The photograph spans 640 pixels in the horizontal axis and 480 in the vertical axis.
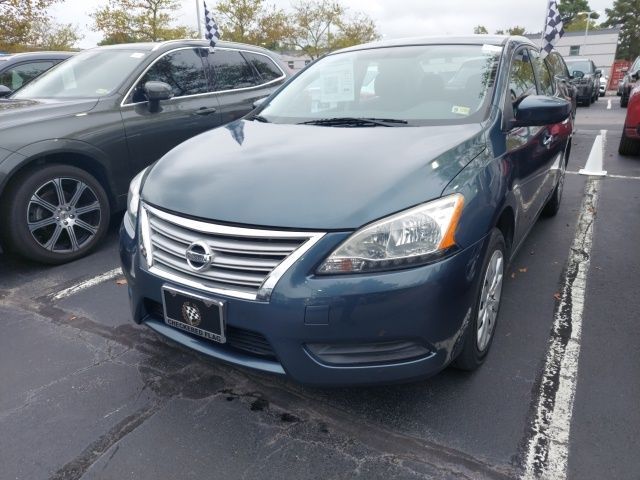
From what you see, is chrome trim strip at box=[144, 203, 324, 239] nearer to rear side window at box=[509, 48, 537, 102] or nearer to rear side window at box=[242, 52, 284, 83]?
rear side window at box=[509, 48, 537, 102]

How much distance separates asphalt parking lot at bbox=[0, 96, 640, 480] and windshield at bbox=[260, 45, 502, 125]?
1.35m

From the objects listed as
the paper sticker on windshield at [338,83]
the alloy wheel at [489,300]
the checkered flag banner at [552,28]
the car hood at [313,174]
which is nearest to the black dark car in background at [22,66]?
the paper sticker on windshield at [338,83]

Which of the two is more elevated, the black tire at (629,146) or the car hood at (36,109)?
the car hood at (36,109)

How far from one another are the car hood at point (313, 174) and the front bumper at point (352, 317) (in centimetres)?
18

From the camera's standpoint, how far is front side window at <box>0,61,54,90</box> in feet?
21.3

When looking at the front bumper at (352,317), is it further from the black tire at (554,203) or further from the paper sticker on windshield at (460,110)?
the black tire at (554,203)

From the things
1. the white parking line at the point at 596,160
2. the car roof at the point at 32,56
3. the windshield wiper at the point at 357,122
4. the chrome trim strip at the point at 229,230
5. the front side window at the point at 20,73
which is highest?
the car roof at the point at 32,56

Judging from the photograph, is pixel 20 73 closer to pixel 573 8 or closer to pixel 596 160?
pixel 596 160

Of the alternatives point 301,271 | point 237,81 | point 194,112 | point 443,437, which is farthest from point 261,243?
point 237,81

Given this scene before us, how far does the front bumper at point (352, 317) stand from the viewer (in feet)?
6.20

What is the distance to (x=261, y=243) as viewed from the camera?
1967 millimetres

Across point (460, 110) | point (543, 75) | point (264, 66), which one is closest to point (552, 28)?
point (543, 75)

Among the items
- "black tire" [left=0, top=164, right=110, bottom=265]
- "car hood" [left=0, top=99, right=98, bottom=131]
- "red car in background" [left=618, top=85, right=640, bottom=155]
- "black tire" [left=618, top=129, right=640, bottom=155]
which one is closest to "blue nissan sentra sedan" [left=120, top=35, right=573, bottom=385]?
"black tire" [left=0, top=164, right=110, bottom=265]

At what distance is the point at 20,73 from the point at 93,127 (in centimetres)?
349
